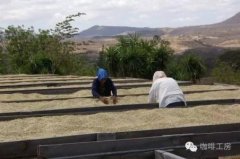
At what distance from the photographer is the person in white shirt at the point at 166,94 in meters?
6.49

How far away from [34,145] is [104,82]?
391 cm

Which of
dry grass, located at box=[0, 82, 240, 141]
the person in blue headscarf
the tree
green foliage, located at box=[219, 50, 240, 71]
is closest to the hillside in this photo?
green foliage, located at box=[219, 50, 240, 71]

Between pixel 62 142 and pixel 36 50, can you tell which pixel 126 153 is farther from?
pixel 36 50

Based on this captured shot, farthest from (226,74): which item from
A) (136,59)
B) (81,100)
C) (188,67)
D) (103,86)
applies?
(81,100)

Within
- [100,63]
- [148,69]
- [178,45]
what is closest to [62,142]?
[148,69]

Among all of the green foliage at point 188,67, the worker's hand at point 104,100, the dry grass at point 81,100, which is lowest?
the green foliage at point 188,67

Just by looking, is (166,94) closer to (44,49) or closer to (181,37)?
(44,49)

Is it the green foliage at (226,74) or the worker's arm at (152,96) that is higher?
the worker's arm at (152,96)

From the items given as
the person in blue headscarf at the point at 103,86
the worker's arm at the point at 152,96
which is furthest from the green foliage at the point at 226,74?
the worker's arm at the point at 152,96

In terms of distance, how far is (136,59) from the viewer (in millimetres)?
17516

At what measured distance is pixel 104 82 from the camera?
8109mm

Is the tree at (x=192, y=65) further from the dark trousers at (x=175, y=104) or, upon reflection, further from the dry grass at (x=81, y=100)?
the dark trousers at (x=175, y=104)

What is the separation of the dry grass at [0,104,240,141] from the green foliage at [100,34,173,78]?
11.2 m

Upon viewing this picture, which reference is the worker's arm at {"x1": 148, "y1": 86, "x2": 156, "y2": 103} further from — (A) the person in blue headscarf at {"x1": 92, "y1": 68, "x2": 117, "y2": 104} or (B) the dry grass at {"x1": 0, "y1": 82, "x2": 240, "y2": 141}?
(A) the person in blue headscarf at {"x1": 92, "y1": 68, "x2": 117, "y2": 104}
